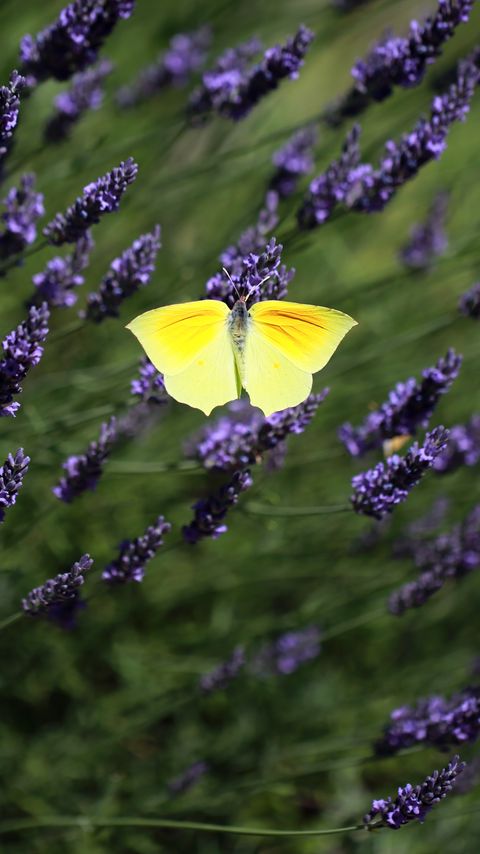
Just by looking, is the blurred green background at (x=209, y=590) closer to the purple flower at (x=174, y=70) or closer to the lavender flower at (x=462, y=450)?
the purple flower at (x=174, y=70)

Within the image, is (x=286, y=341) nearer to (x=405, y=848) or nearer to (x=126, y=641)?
(x=126, y=641)

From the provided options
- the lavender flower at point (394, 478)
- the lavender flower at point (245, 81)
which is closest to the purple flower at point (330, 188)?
the lavender flower at point (245, 81)

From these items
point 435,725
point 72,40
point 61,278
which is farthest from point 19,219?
point 435,725

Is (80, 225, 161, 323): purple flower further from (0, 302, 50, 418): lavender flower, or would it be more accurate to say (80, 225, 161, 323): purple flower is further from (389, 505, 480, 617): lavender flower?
(389, 505, 480, 617): lavender flower

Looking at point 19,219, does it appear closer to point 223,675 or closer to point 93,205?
point 93,205

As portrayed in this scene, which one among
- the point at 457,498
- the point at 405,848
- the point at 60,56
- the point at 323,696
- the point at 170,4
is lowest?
the point at 405,848

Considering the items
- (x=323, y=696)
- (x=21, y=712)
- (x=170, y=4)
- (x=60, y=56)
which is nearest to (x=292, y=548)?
(x=323, y=696)

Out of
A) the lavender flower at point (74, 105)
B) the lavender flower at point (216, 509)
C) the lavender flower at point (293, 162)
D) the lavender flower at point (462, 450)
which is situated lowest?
the lavender flower at point (216, 509)
